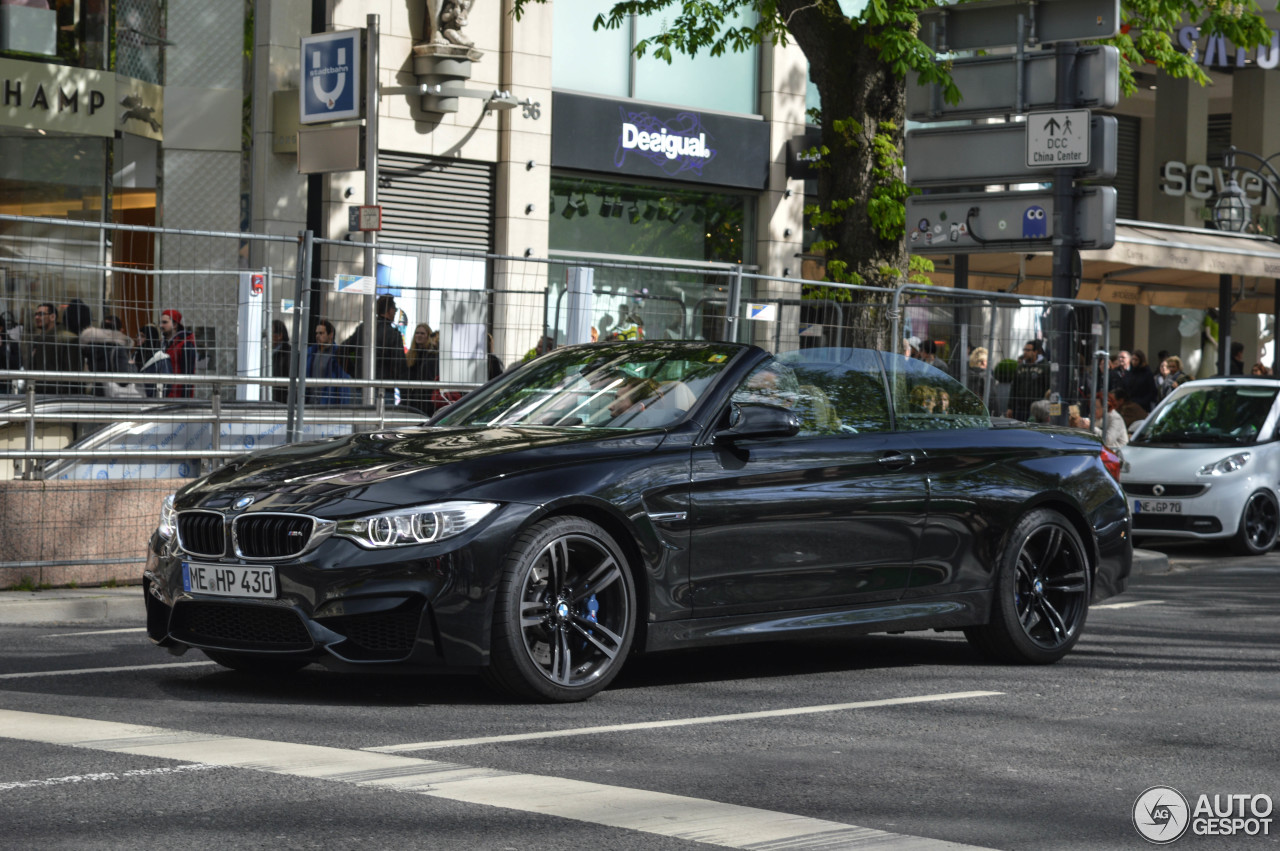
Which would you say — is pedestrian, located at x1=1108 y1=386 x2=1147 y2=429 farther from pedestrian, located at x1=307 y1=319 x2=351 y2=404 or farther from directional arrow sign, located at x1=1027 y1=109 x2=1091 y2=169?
pedestrian, located at x1=307 y1=319 x2=351 y2=404

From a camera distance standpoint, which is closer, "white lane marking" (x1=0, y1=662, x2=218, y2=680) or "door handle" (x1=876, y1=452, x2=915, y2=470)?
"white lane marking" (x1=0, y1=662, x2=218, y2=680)

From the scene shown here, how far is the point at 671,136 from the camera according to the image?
26219 millimetres

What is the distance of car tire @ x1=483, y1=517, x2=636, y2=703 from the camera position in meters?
6.70

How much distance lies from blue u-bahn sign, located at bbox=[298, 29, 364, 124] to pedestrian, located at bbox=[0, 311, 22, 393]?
9.62 metres

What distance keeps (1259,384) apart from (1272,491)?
4.13 ft

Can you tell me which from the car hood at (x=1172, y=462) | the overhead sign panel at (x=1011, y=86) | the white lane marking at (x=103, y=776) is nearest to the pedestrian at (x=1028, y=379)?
the overhead sign panel at (x=1011, y=86)

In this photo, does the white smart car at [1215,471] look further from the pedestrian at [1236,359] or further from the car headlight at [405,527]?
the pedestrian at [1236,359]

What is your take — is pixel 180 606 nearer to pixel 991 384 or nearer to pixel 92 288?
pixel 92 288

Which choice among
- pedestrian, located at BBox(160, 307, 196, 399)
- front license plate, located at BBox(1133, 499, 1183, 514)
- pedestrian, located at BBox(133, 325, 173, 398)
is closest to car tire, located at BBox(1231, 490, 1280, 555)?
front license plate, located at BBox(1133, 499, 1183, 514)

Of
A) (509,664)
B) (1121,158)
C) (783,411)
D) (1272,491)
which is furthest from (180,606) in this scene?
(1121,158)

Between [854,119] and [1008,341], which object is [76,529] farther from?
[854,119]

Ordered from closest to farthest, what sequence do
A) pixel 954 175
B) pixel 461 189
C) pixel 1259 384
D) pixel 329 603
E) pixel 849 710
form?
1. pixel 329 603
2. pixel 849 710
3. pixel 954 175
4. pixel 1259 384
5. pixel 461 189

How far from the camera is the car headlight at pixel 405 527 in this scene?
6562 mm

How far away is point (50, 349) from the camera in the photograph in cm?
1099
